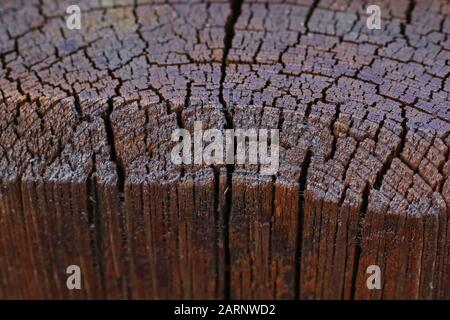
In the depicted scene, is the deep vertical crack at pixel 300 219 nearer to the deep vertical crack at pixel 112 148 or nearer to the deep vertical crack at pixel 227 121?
the deep vertical crack at pixel 227 121

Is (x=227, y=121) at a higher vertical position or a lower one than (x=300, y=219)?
higher

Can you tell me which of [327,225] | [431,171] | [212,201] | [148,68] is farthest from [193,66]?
[431,171]

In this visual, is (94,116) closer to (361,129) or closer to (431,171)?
(361,129)

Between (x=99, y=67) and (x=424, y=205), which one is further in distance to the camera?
(x=99, y=67)

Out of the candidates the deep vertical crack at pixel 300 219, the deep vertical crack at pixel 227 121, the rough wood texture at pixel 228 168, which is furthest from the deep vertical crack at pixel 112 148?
the deep vertical crack at pixel 300 219

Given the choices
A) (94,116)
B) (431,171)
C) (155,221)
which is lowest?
(155,221)

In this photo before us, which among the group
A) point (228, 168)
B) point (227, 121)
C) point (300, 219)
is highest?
point (227, 121)

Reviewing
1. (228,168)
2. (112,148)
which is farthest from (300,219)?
(112,148)

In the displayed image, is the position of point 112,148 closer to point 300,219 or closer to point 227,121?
point 227,121
